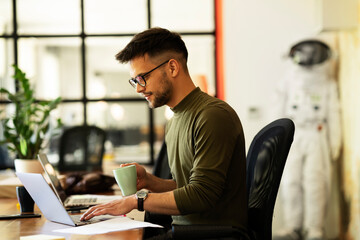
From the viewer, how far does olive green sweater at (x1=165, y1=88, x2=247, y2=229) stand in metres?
1.47

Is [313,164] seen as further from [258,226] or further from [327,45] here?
[258,226]

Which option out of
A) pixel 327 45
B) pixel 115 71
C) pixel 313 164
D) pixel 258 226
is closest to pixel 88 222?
pixel 258 226

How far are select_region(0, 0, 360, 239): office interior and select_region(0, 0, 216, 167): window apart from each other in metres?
0.01

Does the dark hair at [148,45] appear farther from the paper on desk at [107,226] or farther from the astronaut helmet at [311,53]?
the astronaut helmet at [311,53]

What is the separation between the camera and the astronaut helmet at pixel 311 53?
163 inches

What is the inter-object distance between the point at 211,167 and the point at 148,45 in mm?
518

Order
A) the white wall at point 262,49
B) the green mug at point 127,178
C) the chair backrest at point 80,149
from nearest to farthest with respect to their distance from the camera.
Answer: the green mug at point 127,178 < the chair backrest at point 80,149 < the white wall at point 262,49

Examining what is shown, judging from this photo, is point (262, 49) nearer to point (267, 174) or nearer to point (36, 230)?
point (267, 174)

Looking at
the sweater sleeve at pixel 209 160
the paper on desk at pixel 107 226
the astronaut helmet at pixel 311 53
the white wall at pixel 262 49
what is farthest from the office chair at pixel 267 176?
the white wall at pixel 262 49

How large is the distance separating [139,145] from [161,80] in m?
3.35

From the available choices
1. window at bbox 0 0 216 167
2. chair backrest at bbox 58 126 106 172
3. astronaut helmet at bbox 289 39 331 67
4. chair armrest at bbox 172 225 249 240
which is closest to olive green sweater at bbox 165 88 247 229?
chair armrest at bbox 172 225 249 240

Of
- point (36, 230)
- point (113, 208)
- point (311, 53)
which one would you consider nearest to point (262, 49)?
point (311, 53)

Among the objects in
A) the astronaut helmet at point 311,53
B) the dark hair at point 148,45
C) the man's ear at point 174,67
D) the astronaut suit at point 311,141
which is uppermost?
the astronaut helmet at point 311,53

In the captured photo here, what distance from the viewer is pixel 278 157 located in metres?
1.55
